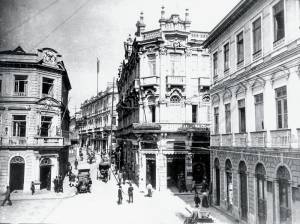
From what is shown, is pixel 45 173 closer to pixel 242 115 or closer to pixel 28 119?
pixel 28 119

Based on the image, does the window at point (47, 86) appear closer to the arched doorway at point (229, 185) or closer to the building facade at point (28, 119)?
the building facade at point (28, 119)

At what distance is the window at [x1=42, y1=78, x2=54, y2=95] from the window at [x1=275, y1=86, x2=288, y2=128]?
22.6 metres

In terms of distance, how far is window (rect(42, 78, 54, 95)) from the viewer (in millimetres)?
30269

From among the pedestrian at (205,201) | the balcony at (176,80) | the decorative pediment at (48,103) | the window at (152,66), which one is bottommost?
the pedestrian at (205,201)

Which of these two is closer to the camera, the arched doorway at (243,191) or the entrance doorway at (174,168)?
the arched doorway at (243,191)

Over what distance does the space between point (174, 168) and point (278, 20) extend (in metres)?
19.8

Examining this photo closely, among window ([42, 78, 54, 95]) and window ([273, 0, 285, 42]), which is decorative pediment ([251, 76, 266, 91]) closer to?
window ([273, 0, 285, 42])

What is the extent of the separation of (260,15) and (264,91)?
4.08m

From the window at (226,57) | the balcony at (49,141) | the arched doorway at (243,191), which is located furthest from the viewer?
the balcony at (49,141)

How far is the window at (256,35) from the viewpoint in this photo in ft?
54.2

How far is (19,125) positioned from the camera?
28344mm

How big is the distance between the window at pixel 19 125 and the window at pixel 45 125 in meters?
1.89

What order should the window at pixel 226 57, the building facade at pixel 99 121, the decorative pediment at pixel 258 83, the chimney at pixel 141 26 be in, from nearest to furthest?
1. the decorative pediment at pixel 258 83
2. the window at pixel 226 57
3. the chimney at pixel 141 26
4. the building facade at pixel 99 121

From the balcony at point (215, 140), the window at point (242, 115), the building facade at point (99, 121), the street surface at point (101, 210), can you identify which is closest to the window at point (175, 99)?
the balcony at point (215, 140)
